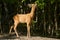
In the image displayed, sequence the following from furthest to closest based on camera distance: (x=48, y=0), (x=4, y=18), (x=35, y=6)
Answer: (x=4, y=18)
(x=48, y=0)
(x=35, y=6)

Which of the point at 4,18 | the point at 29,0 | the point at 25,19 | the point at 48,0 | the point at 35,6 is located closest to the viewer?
the point at 35,6

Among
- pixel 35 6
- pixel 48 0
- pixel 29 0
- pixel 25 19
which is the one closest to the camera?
pixel 35 6

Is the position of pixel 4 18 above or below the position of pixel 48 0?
below

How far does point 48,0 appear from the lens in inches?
554

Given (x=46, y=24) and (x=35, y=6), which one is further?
(x=46, y=24)

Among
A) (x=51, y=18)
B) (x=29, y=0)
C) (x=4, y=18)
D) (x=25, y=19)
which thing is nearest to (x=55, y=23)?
(x=51, y=18)

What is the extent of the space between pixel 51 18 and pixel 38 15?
1009mm

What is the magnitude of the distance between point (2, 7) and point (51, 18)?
3745 mm

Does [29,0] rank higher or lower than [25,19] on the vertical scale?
higher

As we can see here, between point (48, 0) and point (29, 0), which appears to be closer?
point (48, 0)

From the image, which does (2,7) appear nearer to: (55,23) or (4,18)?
(4,18)

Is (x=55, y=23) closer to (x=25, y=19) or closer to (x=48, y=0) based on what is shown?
(x=48, y=0)

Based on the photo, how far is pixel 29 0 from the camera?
15.8m

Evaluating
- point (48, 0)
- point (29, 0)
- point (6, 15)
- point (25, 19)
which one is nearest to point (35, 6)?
point (25, 19)
